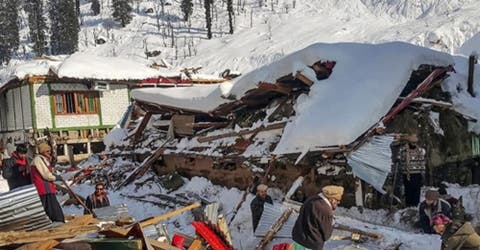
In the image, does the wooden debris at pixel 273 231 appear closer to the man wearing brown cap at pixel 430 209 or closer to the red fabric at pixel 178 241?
the red fabric at pixel 178 241

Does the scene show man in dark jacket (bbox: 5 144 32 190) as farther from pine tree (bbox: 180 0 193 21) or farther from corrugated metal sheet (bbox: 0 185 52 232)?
pine tree (bbox: 180 0 193 21)

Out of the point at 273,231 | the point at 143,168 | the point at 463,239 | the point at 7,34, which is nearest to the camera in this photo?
the point at 463,239

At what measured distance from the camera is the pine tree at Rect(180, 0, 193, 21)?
201 ft

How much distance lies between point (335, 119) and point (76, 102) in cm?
1687

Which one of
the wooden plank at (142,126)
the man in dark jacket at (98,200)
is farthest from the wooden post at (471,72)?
the wooden plank at (142,126)

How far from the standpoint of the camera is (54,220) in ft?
25.2

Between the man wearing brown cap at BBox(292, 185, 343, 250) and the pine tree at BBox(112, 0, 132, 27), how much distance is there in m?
60.5

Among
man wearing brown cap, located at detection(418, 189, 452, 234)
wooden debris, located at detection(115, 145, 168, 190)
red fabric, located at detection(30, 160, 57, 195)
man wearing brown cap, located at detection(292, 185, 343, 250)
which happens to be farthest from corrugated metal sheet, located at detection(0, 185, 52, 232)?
wooden debris, located at detection(115, 145, 168, 190)

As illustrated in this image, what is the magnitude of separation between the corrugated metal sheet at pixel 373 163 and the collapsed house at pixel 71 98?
15.7 metres

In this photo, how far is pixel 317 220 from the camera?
5.55m

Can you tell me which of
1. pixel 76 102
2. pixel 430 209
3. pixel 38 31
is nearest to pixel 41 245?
pixel 430 209

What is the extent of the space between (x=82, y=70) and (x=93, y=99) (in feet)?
5.73

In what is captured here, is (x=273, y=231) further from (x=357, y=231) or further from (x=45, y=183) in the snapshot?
(x=45, y=183)

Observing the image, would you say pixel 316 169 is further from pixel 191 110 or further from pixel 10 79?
pixel 10 79
